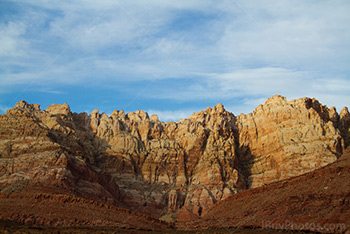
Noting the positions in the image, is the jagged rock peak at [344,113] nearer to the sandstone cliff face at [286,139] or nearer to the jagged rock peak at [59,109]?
the sandstone cliff face at [286,139]

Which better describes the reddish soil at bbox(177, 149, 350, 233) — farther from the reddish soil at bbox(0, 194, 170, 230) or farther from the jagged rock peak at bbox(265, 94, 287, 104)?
the jagged rock peak at bbox(265, 94, 287, 104)

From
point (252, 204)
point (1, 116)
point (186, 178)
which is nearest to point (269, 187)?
point (252, 204)

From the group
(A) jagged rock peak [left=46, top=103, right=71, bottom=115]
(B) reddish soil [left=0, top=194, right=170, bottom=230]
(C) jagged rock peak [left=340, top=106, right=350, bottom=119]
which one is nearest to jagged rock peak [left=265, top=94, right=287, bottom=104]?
(C) jagged rock peak [left=340, top=106, right=350, bottom=119]

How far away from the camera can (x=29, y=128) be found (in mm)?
102938

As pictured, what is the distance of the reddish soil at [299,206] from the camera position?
50.6 metres

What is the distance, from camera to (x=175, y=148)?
127812mm

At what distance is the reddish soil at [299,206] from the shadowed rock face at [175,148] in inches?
1190

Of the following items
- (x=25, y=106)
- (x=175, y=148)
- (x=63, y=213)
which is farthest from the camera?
(x=175, y=148)

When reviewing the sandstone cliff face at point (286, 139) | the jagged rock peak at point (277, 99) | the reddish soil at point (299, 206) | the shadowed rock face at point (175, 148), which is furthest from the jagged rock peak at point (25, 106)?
the jagged rock peak at point (277, 99)

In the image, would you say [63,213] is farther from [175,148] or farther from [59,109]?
[175,148]

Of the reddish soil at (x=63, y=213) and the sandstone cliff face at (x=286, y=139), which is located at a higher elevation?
the sandstone cliff face at (x=286, y=139)

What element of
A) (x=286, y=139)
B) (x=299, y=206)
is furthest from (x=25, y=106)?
(x=299, y=206)

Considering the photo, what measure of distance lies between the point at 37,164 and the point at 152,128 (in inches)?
1909

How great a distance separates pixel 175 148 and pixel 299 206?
71.9 m
